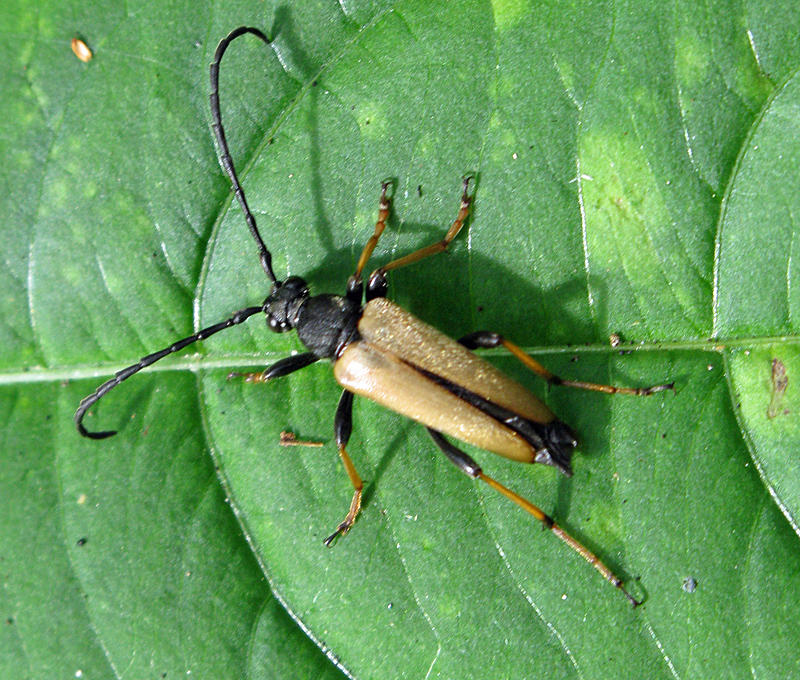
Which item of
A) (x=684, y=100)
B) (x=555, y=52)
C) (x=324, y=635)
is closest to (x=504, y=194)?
(x=555, y=52)

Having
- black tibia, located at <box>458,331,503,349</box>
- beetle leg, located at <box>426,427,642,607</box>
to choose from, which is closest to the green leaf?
beetle leg, located at <box>426,427,642,607</box>

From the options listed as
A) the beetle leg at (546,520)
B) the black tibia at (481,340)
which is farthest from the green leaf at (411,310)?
the black tibia at (481,340)

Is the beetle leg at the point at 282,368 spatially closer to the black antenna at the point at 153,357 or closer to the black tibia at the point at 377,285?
the black antenna at the point at 153,357

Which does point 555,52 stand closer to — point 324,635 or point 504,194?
point 504,194

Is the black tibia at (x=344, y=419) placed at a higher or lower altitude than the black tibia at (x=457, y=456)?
higher

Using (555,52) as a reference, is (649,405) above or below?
below

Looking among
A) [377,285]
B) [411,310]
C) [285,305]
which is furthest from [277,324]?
[411,310]

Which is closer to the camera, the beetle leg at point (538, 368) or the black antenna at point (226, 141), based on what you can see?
the beetle leg at point (538, 368)

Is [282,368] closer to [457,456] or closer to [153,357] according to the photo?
[153,357]
